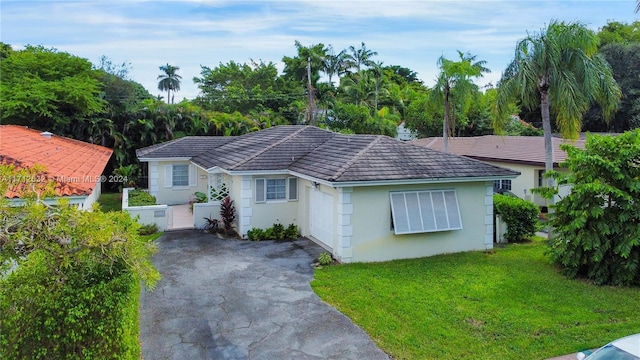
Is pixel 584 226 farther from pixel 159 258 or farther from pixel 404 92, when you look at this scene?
pixel 404 92

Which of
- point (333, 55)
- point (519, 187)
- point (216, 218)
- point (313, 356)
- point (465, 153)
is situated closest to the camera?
point (313, 356)

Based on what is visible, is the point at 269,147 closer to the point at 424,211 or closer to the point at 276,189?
the point at 276,189

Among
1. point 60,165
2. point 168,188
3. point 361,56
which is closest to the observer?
point 60,165

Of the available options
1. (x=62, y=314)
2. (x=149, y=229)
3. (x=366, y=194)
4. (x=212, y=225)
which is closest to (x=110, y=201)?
(x=149, y=229)

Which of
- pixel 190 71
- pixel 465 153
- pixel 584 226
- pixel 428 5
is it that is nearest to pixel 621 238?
pixel 584 226

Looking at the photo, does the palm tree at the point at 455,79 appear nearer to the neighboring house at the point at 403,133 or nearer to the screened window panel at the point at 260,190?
the screened window panel at the point at 260,190

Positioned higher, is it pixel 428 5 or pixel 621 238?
pixel 428 5
